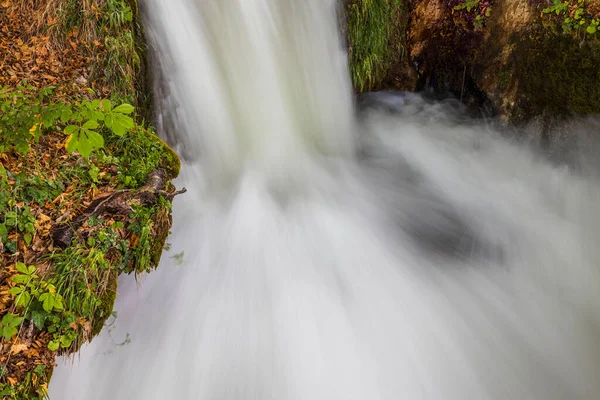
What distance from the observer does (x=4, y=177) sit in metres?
2.52

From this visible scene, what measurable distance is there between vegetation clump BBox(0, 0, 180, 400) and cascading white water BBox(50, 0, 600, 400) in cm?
52

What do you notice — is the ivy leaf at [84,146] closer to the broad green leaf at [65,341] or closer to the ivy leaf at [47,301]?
the ivy leaf at [47,301]

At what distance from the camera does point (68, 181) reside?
279 cm

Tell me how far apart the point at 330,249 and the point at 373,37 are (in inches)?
125

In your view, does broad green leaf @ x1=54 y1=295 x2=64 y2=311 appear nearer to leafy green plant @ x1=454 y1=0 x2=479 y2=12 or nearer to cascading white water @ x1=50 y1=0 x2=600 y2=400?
cascading white water @ x1=50 y1=0 x2=600 y2=400

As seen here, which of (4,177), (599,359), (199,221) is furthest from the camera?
(199,221)

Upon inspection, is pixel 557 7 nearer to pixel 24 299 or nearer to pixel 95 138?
pixel 95 138

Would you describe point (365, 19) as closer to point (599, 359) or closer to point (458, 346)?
point (458, 346)

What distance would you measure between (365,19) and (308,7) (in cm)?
80

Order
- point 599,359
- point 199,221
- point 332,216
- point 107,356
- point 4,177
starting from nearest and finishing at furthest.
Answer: point 4,177 → point 107,356 → point 599,359 → point 199,221 → point 332,216

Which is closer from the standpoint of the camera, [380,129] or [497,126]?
[497,126]

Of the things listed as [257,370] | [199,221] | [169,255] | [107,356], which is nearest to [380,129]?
[199,221]

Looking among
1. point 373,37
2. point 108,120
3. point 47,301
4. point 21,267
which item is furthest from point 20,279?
point 373,37

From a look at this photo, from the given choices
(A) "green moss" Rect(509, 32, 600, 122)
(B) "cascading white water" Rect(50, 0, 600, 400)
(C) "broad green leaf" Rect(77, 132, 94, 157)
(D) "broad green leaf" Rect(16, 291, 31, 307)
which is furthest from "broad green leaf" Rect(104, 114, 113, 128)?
(A) "green moss" Rect(509, 32, 600, 122)
